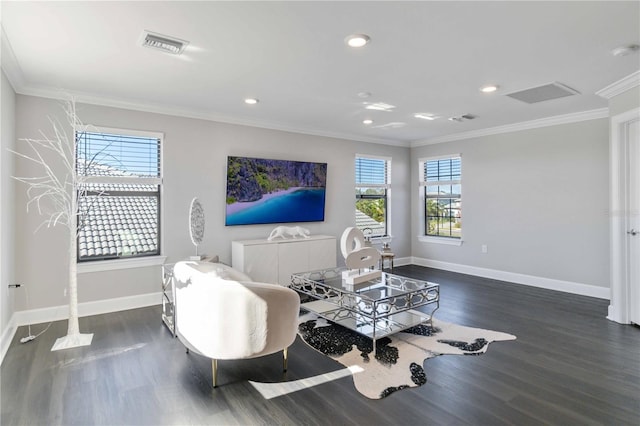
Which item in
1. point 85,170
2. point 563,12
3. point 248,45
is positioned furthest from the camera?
point 85,170

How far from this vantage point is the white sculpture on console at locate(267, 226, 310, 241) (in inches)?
204

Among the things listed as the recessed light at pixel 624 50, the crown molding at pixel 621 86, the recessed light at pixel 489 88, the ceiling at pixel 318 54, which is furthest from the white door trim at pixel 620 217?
the recessed light at pixel 489 88

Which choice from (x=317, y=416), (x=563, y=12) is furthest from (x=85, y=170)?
(x=563, y=12)

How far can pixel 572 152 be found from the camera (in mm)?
4996

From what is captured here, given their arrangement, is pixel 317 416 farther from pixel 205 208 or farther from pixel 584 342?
pixel 205 208

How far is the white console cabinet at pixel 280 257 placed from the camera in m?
4.80

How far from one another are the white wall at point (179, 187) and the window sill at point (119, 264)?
6cm

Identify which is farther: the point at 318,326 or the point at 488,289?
the point at 488,289

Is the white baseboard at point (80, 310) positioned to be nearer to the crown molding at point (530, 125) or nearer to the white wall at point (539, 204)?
the white wall at point (539, 204)

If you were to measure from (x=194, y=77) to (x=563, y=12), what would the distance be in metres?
3.02

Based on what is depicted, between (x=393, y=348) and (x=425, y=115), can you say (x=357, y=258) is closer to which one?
(x=393, y=348)

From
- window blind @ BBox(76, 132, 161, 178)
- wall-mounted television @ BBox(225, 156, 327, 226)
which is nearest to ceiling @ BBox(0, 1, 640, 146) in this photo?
window blind @ BBox(76, 132, 161, 178)

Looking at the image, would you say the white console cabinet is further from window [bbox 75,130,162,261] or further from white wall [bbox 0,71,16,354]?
white wall [bbox 0,71,16,354]

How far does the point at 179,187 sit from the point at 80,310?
5.89 ft
